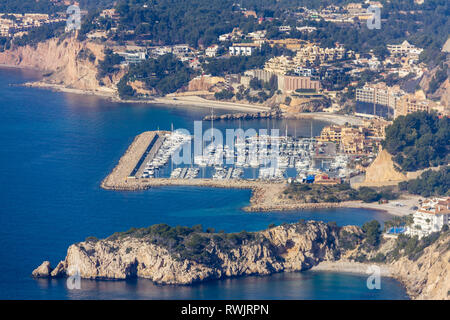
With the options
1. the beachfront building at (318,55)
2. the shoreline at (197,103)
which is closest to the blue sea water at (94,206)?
the shoreline at (197,103)

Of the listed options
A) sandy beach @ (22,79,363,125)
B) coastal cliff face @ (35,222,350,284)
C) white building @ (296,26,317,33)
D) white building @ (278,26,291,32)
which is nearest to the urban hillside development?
coastal cliff face @ (35,222,350,284)

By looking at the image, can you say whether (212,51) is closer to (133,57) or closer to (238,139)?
(133,57)

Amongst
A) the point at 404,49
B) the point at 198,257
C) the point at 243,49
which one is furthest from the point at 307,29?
the point at 198,257

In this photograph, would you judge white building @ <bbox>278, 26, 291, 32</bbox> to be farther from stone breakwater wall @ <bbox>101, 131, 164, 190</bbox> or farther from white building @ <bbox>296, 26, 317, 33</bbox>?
stone breakwater wall @ <bbox>101, 131, 164, 190</bbox>

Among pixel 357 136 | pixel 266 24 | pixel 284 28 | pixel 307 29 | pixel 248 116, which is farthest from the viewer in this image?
pixel 266 24

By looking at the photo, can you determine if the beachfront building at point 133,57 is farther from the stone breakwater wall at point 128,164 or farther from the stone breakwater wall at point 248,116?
the stone breakwater wall at point 128,164

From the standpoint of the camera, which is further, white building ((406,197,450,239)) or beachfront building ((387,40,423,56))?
beachfront building ((387,40,423,56))
